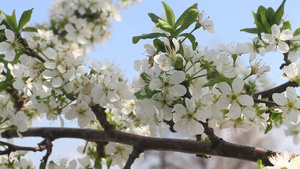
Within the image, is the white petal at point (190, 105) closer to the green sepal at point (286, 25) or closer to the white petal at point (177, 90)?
the white petal at point (177, 90)

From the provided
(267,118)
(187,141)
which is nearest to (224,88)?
(267,118)

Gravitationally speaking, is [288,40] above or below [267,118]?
above

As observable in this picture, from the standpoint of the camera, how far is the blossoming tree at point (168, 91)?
1.21 meters

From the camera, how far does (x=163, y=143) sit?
168 cm

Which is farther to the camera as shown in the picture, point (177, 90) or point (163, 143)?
point (163, 143)

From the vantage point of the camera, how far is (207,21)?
4.59 feet

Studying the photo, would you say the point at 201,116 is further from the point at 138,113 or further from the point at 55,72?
the point at 55,72

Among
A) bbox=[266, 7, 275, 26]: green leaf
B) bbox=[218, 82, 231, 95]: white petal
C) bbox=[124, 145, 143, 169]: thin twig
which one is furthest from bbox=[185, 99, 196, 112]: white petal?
bbox=[266, 7, 275, 26]: green leaf

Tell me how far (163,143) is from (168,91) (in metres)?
0.57

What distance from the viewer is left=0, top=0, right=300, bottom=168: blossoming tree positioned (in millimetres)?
1212

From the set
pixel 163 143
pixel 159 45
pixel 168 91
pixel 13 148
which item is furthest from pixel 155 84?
pixel 13 148

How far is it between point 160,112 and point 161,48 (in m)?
0.22

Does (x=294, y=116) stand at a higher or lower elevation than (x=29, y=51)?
lower

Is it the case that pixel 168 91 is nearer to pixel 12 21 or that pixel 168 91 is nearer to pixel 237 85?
pixel 237 85
